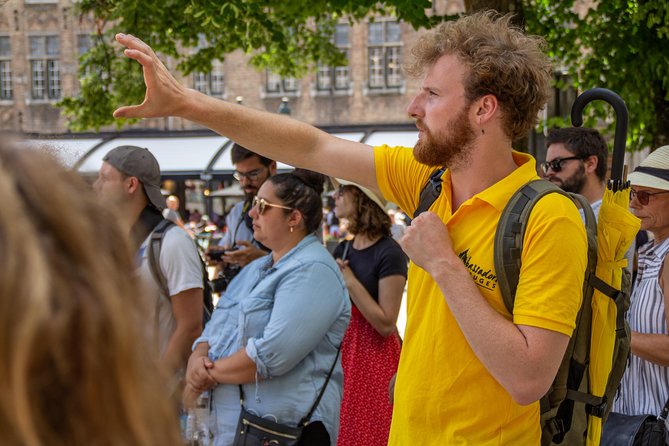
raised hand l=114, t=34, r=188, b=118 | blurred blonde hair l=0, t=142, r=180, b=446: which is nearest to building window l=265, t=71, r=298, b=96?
raised hand l=114, t=34, r=188, b=118

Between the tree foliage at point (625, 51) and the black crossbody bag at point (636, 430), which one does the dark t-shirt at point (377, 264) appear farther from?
the tree foliage at point (625, 51)

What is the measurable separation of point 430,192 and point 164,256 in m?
1.76

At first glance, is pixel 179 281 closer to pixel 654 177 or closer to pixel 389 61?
pixel 654 177

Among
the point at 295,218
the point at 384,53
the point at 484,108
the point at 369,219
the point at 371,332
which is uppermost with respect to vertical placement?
the point at 384,53

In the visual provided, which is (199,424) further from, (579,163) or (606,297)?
(579,163)

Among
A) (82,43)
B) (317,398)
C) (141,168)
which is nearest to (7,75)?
(82,43)

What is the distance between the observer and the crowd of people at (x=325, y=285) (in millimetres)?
821

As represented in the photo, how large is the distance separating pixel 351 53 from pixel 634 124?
26599mm

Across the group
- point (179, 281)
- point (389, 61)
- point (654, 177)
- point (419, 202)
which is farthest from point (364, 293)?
point (389, 61)

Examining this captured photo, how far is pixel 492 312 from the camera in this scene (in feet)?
7.67

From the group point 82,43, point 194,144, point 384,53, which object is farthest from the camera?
point 82,43

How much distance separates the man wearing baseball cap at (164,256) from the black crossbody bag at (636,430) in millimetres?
1844

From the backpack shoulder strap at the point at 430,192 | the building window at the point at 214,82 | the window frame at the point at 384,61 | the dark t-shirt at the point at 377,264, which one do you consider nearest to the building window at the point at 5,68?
the building window at the point at 214,82

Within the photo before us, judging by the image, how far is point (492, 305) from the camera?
8.02ft
